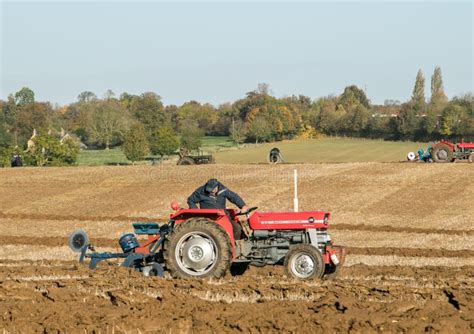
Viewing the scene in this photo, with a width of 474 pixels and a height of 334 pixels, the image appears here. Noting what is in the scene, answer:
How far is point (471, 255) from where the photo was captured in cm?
1917

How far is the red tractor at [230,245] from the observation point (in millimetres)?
13000

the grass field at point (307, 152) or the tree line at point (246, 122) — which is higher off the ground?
the tree line at point (246, 122)

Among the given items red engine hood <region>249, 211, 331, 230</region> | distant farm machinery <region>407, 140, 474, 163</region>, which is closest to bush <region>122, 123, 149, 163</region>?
distant farm machinery <region>407, 140, 474, 163</region>

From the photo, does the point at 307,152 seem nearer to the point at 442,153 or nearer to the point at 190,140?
the point at 190,140

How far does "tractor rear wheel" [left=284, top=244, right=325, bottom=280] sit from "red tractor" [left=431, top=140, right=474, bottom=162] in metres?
28.4

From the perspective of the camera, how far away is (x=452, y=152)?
4059 centimetres

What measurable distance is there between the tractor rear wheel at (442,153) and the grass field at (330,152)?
25.7 m

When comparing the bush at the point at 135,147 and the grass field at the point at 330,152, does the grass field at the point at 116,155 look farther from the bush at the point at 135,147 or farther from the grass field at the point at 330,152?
the grass field at the point at 330,152

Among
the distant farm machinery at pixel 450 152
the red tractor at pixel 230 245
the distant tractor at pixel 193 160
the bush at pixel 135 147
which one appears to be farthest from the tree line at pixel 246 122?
the red tractor at pixel 230 245

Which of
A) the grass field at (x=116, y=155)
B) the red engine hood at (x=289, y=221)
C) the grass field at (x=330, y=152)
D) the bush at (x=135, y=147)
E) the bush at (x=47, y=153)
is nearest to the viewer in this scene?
the red engine hood at (x=289, y=221)

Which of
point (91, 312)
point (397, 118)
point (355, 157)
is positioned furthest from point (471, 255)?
point (397, 118)

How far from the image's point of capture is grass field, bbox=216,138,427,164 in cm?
7169

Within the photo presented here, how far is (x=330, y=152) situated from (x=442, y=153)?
4008 cm

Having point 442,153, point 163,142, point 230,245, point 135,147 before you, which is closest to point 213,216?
point 230,245
